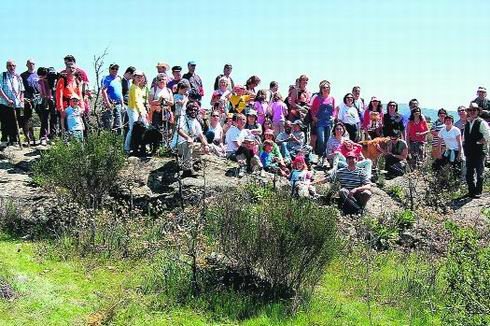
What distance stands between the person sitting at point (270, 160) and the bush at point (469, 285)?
266 inches

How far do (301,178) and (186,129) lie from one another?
103 inches

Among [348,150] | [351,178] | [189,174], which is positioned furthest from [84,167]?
[348,150]

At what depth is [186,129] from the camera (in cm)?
1284

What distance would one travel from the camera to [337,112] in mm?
15219

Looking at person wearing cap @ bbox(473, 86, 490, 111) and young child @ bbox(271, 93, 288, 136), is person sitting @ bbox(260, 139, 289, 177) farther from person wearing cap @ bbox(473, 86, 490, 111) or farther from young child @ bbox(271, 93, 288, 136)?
person wearing cap @ bbox(473, 86, 490, 111)

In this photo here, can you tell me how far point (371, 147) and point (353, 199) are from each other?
2.87 meters

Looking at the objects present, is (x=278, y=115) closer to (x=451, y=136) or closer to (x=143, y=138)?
(x=143, y=138)

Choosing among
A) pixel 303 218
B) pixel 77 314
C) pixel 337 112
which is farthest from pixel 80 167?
pixel 337 112

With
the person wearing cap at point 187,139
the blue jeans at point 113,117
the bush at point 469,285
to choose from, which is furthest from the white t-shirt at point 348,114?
the bush at point 469,285

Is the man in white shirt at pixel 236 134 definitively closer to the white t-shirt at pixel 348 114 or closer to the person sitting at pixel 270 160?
the person sitting at pixel 270 160

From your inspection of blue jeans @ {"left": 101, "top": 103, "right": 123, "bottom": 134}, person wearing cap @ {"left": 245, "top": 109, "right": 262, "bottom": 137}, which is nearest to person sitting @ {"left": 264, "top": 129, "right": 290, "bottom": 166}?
person wearing cap @ {"left": 245, "top": 109, "right": 262, "bottom": 137}

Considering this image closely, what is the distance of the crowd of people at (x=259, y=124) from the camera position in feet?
42.4

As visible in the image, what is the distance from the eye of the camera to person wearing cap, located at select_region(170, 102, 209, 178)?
12.6m

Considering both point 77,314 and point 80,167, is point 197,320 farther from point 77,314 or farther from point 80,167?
point 80,167
